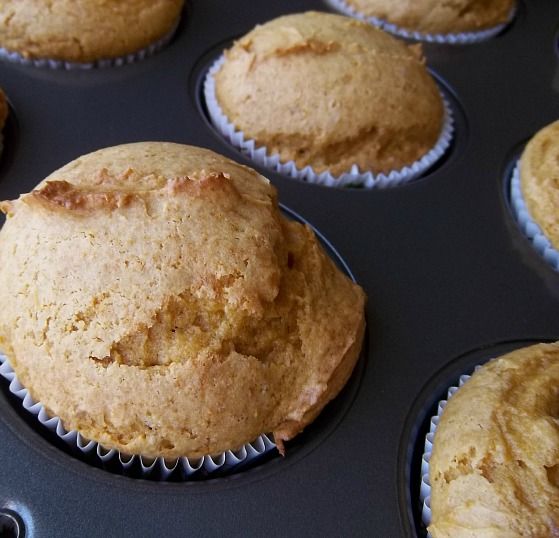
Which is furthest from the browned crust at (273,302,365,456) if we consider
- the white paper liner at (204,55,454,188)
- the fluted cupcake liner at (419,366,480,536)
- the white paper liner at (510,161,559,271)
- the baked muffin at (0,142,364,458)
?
the white paper liner at (510,161,559,271)

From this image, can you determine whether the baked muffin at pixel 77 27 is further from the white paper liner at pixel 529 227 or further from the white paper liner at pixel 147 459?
the white paper liner at pixel 529 227

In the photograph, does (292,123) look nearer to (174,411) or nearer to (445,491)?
(174,411)

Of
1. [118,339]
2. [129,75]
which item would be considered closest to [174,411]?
[118,339]

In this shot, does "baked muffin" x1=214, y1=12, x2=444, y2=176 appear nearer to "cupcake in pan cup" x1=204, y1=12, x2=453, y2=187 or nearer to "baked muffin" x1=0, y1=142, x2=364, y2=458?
"cupcake in pan cup" x1=204, y1=12, x2=453, y2=187

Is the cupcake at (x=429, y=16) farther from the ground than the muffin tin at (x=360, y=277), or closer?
farther from the ground

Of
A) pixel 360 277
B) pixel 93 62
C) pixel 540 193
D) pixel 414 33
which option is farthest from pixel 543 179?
pixel 93 62

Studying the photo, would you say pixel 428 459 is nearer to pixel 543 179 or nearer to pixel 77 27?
pixel 543 179

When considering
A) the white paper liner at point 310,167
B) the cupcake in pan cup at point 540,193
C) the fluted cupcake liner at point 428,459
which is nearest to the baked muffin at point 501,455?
the fluted cupcake liner at point 428,459
